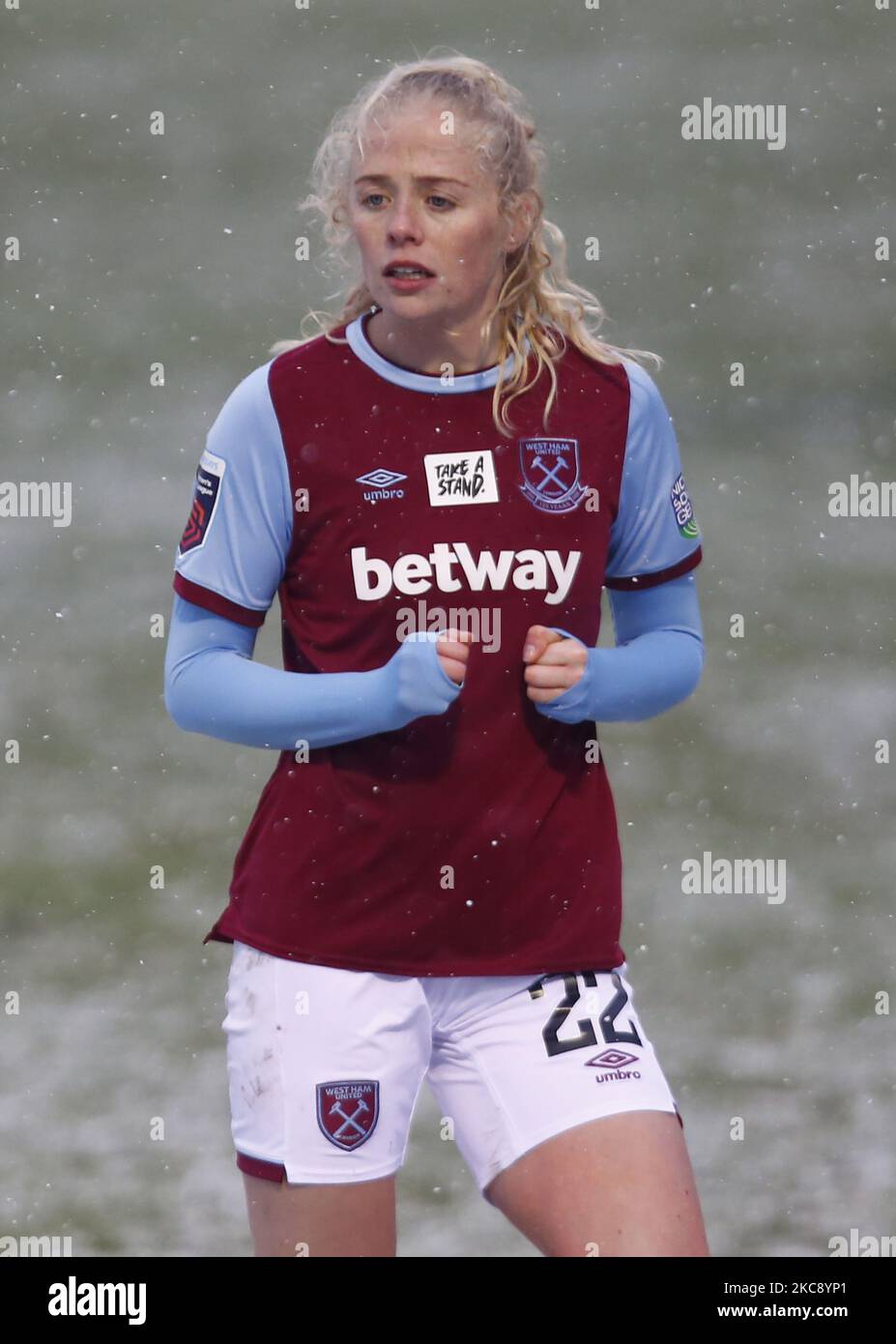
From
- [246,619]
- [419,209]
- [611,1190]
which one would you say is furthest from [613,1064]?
[419,209]

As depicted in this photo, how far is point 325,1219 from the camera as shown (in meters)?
2.85

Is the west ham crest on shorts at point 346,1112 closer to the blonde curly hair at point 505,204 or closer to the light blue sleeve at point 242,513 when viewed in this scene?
the light blue sleeve at point 242,513

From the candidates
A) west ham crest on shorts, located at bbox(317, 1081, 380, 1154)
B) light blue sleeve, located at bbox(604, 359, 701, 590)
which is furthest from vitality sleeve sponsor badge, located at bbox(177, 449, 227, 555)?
west ham crest on shorts, located at bbox(317, 1081, 380, 1154)

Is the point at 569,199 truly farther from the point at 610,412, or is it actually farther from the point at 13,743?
the point at 610,412

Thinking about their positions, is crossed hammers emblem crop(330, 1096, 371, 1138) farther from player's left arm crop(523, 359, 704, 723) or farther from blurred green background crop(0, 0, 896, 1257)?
blurred green background crop(0, 0, 896, 1257)

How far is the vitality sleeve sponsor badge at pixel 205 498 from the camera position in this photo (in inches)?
113

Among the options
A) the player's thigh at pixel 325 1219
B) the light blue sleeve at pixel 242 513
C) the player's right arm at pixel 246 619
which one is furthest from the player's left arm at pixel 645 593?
the player's thigh at pixel 325 1219

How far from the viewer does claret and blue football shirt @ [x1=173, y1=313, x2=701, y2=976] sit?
9.33 ft

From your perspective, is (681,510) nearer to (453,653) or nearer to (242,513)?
(453,653)

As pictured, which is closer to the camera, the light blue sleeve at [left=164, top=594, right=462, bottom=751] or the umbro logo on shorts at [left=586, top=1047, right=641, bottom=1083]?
the light blue sleeve at [left=164, top=594, right=462, bottom=751]

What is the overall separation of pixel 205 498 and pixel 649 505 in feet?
1.96

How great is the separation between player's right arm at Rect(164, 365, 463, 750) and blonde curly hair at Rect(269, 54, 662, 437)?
202mm

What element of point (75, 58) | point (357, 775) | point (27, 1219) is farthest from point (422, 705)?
point (75, 58)

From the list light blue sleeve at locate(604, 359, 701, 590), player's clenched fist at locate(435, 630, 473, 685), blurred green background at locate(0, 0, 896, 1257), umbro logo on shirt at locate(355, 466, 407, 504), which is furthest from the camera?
blurred green background at locate(0, 0, 896, 1257)
